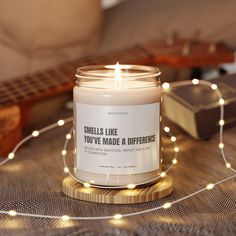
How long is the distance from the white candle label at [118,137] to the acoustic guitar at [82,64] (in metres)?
0.31

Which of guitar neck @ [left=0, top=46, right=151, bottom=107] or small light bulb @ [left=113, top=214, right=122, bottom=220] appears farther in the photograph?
guitar neck @ [left=0, top=46, right=151, bottom=107]

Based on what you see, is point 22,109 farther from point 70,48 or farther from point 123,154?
point 123,154

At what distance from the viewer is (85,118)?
624 millimetres

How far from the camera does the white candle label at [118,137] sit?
61 centimetres

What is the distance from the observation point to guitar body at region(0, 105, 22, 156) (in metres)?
0.87

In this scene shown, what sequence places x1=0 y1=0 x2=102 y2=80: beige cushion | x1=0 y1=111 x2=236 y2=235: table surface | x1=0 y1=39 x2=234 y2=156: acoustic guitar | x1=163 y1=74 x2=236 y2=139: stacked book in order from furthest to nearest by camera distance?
x1=0 y1=0 x2=102 y2=80: beige cushion, x1=0 y1=39 x2=234 y2=156: acoustic guitar, x1=163 y1=74 x2=236 y2=139: stacked book, x1=0 y1=111 x2=236 y2=235: table surface

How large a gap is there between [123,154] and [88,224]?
0.10 meters

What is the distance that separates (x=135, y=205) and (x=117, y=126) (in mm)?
86

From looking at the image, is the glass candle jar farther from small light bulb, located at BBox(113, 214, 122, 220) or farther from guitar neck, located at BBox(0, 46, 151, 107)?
guitar neck, located at BBox(0, 46, 151, 107)

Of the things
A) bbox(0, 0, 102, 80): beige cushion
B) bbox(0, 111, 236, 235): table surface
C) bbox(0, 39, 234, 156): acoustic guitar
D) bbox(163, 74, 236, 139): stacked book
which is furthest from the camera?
bbox(0, 0, 102, 80): beige cushion

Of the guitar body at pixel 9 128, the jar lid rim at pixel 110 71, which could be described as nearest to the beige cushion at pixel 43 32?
the guitar body at pixel 9 128

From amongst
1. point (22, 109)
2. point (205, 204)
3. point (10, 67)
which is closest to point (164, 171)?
point (205, 204)

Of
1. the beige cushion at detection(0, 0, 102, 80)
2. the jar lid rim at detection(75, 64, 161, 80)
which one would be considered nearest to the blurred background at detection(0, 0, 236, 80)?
the beige cushion at detection(0, 0, 102, 80)

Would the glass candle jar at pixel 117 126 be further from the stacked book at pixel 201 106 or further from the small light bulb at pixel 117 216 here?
the stacked book at pixel 201 106
